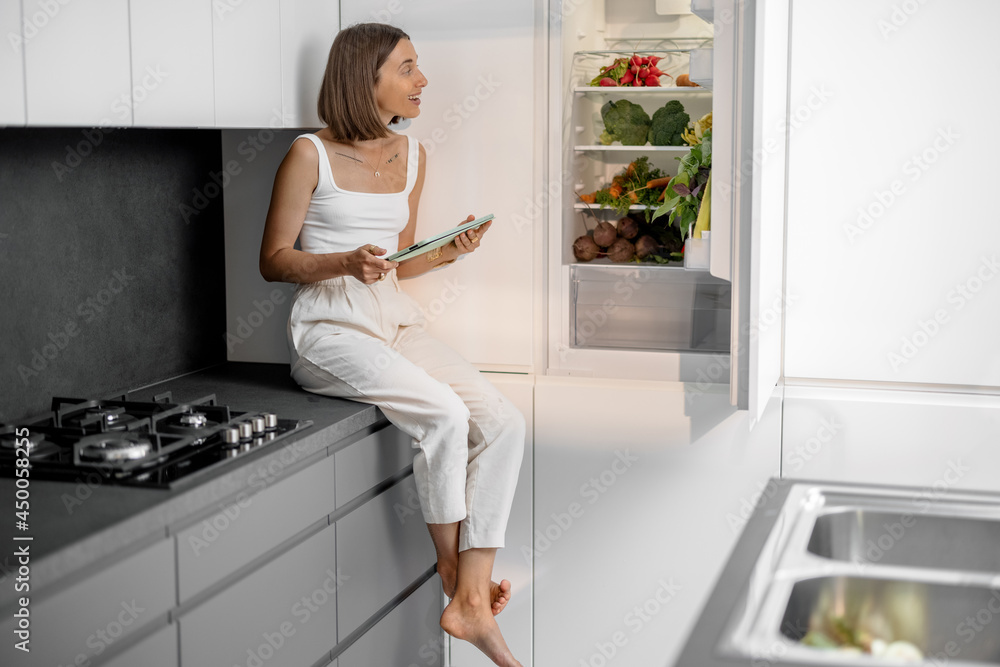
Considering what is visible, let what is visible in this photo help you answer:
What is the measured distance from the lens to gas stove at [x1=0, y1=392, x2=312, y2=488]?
1.47 meters

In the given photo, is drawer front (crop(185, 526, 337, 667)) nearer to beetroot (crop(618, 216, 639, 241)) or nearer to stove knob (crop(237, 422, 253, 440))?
stove knob (crop(237, 422, 253, 440))

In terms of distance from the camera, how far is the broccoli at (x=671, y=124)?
218cm

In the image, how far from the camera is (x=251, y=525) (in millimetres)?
1592

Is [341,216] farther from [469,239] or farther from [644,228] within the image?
[644,228]

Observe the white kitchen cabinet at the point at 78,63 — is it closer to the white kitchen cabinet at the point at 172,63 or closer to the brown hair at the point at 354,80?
the white kitchen cabinet at the point at 172,63

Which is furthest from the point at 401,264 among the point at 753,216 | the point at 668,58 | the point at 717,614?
the point at 717,614

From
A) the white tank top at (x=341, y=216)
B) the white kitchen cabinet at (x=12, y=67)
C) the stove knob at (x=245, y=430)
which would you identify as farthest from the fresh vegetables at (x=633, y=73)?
the white kitchen cabinet at (x=12, y=67)

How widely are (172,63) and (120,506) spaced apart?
798mm

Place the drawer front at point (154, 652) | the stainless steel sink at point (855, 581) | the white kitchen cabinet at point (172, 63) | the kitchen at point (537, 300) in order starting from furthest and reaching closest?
1. the kitchen at point (537, 300)
2. the white kitchen cabinet at point (172, 63)
3. the drawer front at point (154, 652)
4. the stainless steel sink at point (855, 581)

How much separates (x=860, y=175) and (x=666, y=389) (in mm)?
611

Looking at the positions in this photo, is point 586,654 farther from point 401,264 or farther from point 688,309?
point 401,264

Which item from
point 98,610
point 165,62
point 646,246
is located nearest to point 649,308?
point 646,246

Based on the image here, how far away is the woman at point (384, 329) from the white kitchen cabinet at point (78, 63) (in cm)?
51

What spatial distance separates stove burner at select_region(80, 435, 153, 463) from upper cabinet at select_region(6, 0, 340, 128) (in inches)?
19.0
